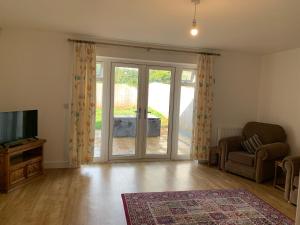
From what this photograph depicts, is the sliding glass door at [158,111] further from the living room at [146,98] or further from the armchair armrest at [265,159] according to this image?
the armchair armrest at [265,159]

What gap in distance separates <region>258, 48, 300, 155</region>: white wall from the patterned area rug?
1823 mm

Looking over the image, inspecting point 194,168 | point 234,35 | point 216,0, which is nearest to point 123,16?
point 216,0

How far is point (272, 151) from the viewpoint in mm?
4168

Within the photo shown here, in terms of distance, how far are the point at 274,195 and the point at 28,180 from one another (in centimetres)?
371

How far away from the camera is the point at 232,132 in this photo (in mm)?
5352

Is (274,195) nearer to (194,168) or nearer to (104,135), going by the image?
(194,168)

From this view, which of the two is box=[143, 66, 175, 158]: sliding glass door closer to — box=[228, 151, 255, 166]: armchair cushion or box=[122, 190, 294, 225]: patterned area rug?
box=[228, 151, 255, 166]: armchair cushion

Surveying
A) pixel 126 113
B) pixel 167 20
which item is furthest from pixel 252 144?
pixel 167 20

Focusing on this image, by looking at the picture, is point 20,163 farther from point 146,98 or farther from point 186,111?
point 186,111

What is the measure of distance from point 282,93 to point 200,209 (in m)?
3.14

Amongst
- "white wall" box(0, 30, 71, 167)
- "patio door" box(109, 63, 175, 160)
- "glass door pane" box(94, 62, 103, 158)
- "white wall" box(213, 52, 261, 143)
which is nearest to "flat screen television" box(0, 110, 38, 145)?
"white wall" box(0, 30, 71, 167)

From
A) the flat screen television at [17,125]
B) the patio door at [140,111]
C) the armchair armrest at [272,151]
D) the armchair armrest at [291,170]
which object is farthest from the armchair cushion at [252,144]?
the flat screen television at [17,125]

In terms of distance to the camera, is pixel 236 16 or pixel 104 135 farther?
pixel 104 135

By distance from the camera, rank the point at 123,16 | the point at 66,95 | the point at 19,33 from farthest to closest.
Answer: the point at 66,95, the point at 19,33, the point at 123,16
